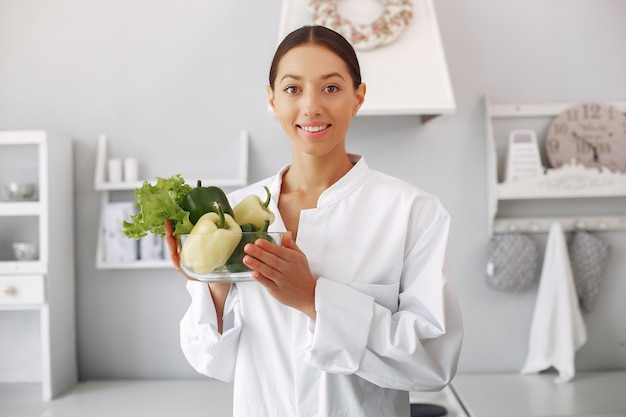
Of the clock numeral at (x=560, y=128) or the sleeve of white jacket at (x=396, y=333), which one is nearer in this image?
the sleeve of white jacket at (x=396, y=333)

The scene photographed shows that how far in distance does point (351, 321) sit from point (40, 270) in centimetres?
146

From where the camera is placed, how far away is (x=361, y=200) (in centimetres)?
118

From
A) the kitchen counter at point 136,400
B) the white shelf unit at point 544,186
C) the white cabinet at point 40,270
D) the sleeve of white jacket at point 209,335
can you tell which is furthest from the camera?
the white shelf unit at point 544,186

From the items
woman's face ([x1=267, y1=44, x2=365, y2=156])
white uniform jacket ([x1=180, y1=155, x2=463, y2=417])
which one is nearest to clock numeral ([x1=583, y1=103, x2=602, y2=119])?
white uniform jacket ([x1=180, y1=155, x2=463, y2=417])

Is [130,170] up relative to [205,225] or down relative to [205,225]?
up

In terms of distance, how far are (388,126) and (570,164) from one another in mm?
646

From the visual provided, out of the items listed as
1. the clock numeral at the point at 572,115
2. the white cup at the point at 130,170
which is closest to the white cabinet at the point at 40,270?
the white cup at the point at 130,170

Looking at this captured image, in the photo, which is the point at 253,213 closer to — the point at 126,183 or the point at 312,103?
the point at 312,103

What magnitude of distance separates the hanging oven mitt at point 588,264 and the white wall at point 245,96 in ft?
0.27

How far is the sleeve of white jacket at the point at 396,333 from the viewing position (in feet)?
3.40

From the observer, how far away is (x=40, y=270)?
214cm

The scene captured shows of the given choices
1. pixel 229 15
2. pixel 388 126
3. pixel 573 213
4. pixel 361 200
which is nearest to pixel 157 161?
pixel 229 15

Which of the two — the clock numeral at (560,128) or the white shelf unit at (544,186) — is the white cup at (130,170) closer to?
the white shelf unit at (544,186)

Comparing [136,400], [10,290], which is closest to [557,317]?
[136,400]
